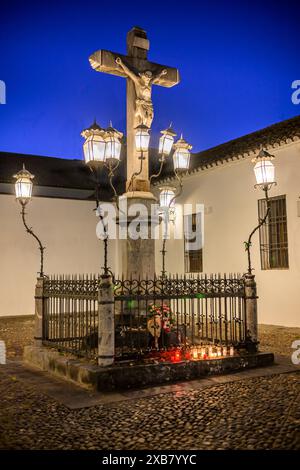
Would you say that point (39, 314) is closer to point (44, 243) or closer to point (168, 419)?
point (168, 419)

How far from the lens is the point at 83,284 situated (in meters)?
6.93

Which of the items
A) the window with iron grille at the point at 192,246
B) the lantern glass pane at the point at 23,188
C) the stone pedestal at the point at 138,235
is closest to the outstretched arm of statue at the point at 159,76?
the stone pedestal at the point at 138,235

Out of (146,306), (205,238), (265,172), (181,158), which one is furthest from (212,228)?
(146,306)

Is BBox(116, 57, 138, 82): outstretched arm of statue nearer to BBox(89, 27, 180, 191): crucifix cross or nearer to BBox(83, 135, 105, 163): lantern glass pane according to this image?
BBox(89, 27, 180, 191): crucifix cross

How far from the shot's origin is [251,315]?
296 inches

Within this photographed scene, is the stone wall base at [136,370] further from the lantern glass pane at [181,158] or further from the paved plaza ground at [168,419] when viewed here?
the lantern glass pane at [181,158]

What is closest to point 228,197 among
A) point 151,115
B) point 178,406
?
point 151,115

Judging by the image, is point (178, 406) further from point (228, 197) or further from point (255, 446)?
point (228, 197)

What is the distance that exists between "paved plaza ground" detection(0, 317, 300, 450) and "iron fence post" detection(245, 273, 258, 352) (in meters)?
0.99

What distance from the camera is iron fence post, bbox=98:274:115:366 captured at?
243 inches

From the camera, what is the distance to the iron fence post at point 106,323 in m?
6.17

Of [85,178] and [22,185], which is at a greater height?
[85,178]

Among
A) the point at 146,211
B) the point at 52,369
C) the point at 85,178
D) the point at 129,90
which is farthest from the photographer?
the point at 85,178

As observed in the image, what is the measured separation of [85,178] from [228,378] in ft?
51.9
